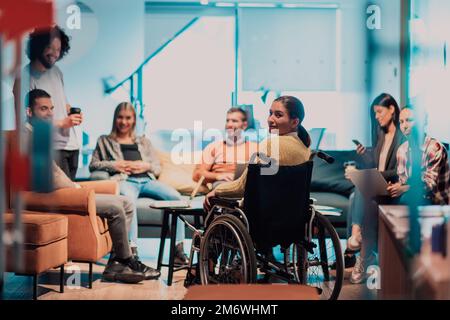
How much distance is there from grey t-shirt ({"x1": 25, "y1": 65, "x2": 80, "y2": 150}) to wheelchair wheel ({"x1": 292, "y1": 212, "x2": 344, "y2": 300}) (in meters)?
1.49

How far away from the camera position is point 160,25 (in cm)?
538

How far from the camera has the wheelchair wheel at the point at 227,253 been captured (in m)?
3.16

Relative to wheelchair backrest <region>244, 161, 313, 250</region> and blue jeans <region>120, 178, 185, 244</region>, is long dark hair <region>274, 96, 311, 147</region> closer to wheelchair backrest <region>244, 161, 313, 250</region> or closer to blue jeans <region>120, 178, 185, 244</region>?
wheelchair backrest <region>244, 161, 313, 250</region>

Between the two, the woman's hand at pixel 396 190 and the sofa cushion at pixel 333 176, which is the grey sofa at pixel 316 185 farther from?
the woman's hand at pixel 396 190

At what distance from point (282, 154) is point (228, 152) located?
4.65 feet

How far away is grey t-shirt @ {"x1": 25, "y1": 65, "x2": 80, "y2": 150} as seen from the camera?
13.4ft

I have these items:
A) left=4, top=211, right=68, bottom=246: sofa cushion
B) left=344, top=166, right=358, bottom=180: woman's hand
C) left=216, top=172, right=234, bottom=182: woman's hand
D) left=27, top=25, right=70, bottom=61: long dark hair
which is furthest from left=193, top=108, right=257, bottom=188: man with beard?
left=4, top=211, right=68, bottom=246: sofa cushion

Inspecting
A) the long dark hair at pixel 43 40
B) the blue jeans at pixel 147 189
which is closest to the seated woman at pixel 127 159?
the blue jeans at pixel 147 189

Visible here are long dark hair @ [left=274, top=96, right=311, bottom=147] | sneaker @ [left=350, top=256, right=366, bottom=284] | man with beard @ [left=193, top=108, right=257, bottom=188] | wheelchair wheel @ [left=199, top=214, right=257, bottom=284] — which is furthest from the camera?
man with beard @ [left=193, top=108, right=257, bottom=188]

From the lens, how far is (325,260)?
11.8 feet

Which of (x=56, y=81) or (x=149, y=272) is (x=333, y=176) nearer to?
(x=149, y=272)

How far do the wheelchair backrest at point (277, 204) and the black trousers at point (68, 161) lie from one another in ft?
5.28
